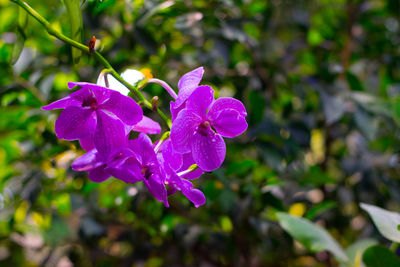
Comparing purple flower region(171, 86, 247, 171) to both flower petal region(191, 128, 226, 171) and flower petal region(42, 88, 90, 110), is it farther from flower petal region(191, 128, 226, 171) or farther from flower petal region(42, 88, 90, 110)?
flower petal region(42, 88, 90, 110)

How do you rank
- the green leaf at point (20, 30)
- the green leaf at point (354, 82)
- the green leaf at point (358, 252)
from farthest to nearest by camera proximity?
the green leaf at point (354, 82), the green leaf at point (358, 252), the green leaf at point (20, 30)

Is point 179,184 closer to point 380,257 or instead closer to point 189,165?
point 189,165

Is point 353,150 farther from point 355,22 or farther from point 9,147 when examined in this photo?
point 9,147

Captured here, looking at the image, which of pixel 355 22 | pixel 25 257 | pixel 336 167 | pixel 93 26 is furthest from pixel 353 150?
pixel 25 257

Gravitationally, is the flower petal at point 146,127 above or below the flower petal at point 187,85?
below

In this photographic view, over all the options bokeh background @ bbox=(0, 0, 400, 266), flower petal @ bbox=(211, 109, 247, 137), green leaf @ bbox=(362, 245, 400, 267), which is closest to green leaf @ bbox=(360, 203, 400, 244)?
green leaf @ bbox=(362, 245, 400, 267)

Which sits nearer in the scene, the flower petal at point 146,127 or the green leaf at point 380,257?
the flower petal at point 146,127

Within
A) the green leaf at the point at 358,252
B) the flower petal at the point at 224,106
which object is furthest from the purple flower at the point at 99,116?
the green leaf at the point at 358,252

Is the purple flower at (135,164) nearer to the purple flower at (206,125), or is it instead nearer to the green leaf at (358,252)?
the purple flower at (206,125)
